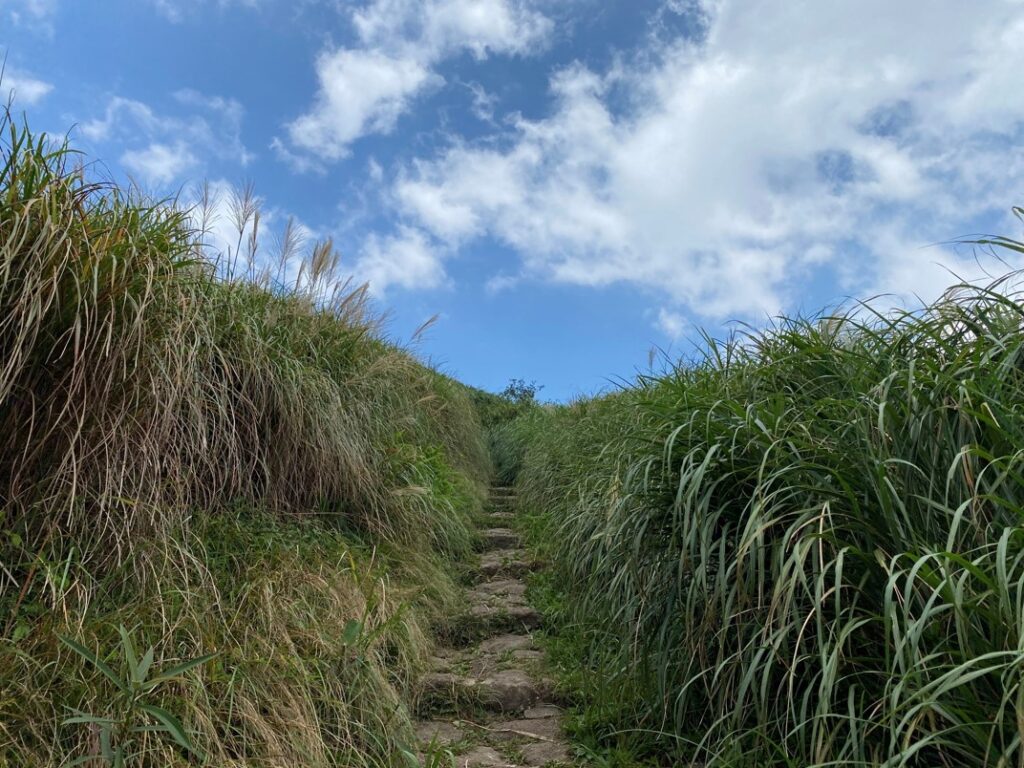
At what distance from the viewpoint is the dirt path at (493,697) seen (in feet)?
8.80

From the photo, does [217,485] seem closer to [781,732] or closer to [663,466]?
[663,466]

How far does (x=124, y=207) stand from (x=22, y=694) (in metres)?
→ 1.96

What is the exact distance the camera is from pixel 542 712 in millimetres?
3062

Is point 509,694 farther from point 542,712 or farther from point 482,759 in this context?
point 482,759

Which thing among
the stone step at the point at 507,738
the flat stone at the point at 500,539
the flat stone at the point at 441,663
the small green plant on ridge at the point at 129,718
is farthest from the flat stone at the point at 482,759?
the flat stone at the point at 500,539

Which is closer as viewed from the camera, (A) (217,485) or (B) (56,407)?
(B) (56,407)

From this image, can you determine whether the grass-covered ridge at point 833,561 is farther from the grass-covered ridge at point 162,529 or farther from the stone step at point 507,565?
the stone step at point 507,565

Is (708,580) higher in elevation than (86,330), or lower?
lower

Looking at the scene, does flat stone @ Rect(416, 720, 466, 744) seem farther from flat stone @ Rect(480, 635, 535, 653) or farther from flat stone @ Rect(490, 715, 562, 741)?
flat stone @ Rect(480, 635, 535, 653)

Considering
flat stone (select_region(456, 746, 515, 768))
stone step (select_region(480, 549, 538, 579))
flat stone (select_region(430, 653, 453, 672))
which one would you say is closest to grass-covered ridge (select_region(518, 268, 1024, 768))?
Answer: flat stone (select_region(456, 746, 515, 768))

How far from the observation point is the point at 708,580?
234 cm

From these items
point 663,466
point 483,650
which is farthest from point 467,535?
point 663,466

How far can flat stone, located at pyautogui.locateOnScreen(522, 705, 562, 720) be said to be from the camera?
3.02m

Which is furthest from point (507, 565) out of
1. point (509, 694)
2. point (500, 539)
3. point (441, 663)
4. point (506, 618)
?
point (509, 694)
